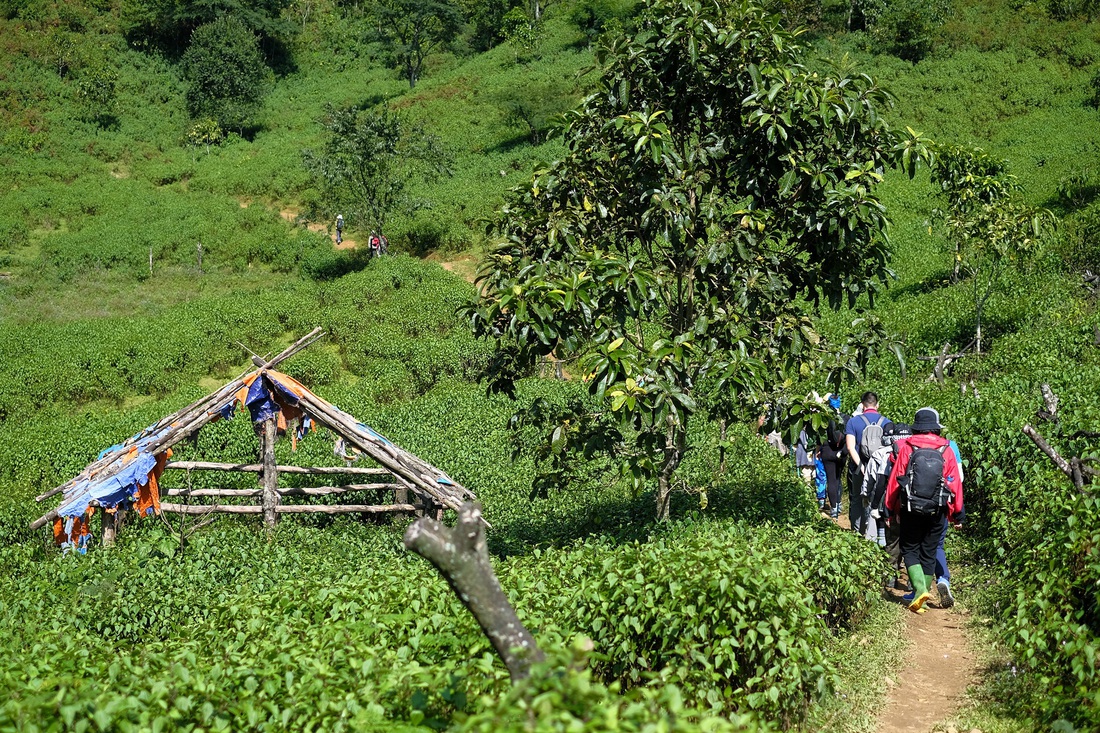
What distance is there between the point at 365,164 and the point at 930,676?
32145mm

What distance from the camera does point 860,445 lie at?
404 inches

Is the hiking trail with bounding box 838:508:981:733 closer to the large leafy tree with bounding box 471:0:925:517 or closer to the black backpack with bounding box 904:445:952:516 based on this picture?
the black backpack with bounding box 904:445:952:516

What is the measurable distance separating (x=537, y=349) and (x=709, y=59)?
3.31 metres

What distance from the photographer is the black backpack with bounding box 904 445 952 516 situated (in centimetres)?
762

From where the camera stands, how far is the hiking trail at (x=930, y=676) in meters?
5.96

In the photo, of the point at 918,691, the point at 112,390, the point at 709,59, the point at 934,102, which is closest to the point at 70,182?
the point at 112,390

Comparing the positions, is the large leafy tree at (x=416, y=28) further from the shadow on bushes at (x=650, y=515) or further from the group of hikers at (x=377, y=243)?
the shadow on bushes at (x=650, y=515)

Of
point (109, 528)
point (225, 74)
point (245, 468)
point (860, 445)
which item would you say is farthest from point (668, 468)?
point (225, 74)

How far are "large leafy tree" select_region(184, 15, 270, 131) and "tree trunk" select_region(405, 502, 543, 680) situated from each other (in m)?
56.6

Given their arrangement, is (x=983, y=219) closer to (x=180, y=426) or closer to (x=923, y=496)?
(x=923, y=496)

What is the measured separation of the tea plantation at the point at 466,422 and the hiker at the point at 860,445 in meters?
0.71

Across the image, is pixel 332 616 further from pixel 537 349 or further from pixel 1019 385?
pixel 1019 385

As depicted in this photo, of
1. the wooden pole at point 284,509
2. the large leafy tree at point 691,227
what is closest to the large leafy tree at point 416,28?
the wooden pole at point 284,509

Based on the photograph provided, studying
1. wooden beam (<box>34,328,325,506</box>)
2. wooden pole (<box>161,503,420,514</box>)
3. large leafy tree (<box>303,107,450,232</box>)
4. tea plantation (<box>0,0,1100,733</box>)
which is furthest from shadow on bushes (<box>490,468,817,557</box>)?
large leafy tree (<box>303,107,450,232</box>)
